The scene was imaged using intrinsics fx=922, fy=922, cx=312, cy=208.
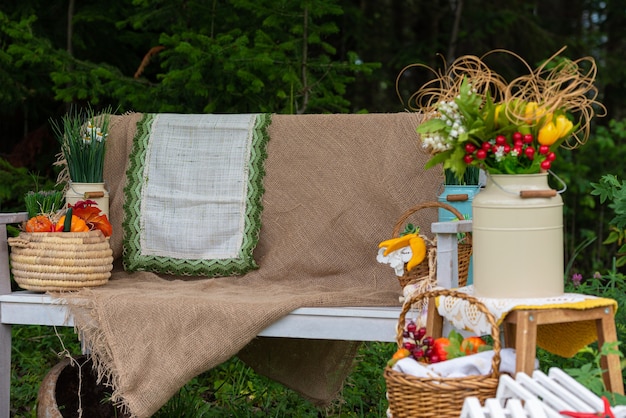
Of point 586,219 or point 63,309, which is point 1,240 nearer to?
point 63,309

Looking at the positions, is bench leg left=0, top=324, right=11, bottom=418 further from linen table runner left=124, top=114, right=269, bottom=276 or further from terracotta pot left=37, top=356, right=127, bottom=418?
linen table runner left=124, top=114, right=269, bottom=276

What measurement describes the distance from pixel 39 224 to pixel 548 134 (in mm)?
1776

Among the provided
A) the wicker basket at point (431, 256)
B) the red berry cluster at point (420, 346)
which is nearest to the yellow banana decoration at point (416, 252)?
the wicker basket at point (431, 256)

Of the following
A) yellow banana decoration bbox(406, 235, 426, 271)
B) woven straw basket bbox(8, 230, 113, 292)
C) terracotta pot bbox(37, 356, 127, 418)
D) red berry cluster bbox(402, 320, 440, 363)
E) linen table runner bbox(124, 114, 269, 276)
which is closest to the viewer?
red berry cluster bbox(402, 320, 440, 363)

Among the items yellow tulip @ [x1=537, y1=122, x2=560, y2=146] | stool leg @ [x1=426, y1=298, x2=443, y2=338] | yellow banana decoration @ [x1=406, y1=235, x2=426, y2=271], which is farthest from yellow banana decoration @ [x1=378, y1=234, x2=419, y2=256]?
yellow tulip @ [x1=537, y1=122, x2=560, y2=146]

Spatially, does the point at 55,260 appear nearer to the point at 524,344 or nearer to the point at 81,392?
the point at 81,392

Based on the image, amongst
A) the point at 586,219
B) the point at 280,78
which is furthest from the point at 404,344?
the point at 586,219

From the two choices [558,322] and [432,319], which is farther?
[432,319]

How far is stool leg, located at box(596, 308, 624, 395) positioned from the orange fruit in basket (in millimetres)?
1869

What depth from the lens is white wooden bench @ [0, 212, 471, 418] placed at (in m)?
2.80

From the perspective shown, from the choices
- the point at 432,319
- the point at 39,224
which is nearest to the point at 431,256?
the point at 432,319

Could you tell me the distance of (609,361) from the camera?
7.54 feet

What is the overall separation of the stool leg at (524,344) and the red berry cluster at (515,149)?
42cm

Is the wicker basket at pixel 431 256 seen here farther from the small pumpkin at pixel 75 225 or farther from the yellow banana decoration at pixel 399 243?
the small pumpkin at pixel 75 225
